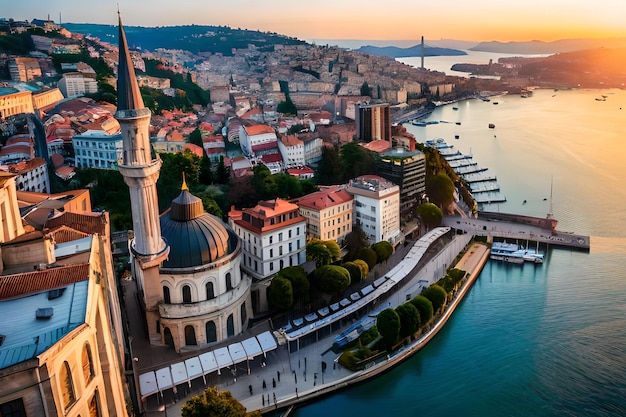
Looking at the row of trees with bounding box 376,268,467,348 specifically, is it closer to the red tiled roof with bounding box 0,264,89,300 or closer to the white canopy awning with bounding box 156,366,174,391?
the white canopy awning with bounding box 156,366,174,391

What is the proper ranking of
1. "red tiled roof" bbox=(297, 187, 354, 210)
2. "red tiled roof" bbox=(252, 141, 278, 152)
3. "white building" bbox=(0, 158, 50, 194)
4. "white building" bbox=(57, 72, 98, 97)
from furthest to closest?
"white building" bbox=(57, 72, 98, 97)
"red tiled roof" bbox=(252, 141, 278, 152)
"white building" bbox=(0, 158, 50, 194)
"red tiled roof" bbox=(297, 187, 354, 210)

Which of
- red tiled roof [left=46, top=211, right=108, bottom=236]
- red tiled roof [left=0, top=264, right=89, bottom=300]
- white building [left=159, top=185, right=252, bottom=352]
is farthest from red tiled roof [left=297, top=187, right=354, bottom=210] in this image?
red tiled roof [left=0, top=264, right=89, bottom=300]

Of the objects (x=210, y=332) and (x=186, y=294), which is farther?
(x=210, y=332)

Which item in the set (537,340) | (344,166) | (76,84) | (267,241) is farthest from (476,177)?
(76,84)

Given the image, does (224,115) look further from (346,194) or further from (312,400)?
(312,400)

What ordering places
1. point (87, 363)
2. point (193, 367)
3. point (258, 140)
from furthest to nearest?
point (258, 140)
point (193, 367)
point (87, 363)

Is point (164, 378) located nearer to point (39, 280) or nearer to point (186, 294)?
point (186, 294)

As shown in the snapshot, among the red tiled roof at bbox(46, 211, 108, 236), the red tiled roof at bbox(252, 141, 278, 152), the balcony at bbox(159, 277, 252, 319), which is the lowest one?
the balcony at bbox(159, 277, 252, 319)
